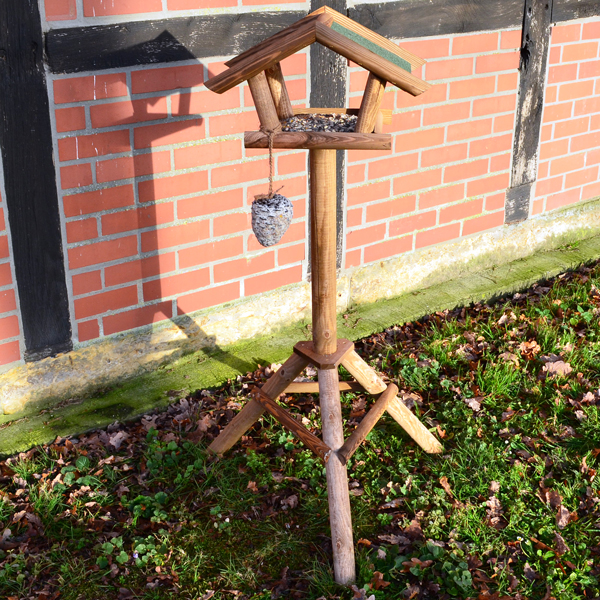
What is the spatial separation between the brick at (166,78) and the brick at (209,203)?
0.54 m

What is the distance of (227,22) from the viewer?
3482 millimetres

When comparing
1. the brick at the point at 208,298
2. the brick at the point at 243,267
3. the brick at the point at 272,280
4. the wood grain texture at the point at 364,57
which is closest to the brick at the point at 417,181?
the brick at the point at 272,280

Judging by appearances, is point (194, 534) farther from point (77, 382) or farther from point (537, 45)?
point (537, 45)

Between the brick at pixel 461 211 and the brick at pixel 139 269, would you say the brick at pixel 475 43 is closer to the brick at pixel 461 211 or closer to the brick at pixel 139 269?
the brick at pixel 461 211

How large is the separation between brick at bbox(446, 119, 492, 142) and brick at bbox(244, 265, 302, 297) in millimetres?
1279

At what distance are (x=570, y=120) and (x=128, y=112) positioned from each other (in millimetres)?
3279

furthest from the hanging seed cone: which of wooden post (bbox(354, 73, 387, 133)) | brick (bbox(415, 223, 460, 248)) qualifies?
brick (bbox(415, 223, 460, 248))

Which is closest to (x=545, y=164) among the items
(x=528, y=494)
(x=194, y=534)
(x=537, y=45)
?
(x=537, y=45)

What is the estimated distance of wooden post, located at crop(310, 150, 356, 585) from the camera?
2.67 meters

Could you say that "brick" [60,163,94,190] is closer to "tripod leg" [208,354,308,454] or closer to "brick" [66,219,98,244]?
"brick" [66,219,98,244]

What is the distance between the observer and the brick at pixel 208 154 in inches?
141

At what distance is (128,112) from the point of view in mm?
3352

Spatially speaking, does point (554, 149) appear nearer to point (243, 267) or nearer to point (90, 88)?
point (243, 267)

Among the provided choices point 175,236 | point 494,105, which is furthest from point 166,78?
point 494,105
